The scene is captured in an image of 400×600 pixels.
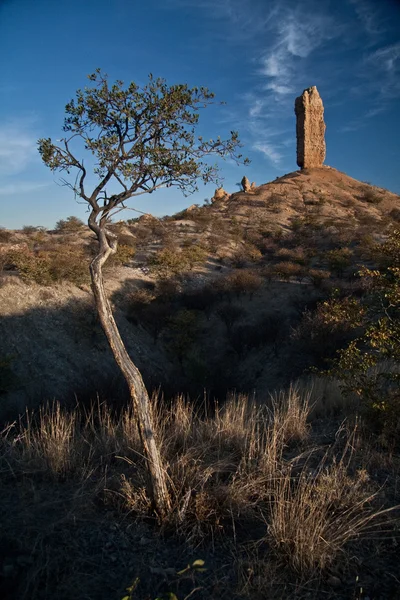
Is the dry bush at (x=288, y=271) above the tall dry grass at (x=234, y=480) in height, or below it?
above

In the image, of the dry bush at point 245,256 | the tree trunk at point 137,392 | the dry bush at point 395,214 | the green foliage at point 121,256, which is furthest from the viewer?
the dry bush at point 395,214

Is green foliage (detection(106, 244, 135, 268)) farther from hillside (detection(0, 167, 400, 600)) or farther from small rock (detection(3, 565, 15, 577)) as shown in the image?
small rock (detection(3, 565, 15, 577))

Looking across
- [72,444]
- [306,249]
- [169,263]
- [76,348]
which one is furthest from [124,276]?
[72,444]

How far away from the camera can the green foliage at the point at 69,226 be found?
27250 millimetres

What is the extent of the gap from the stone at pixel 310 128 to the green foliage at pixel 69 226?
31144 mm

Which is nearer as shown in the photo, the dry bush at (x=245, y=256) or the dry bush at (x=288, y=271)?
the dry bush at (x=288, y=271)

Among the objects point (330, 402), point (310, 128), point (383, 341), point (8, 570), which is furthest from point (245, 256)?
point (310, 128)

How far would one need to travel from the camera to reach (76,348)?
44.8ft

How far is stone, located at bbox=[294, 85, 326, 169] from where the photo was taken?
44.7 metres

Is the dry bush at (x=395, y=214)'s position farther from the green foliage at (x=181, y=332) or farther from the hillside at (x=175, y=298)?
A: the green foliage at (x=181, y=332)

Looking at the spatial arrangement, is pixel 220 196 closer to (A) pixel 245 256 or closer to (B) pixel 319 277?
(A) pixel 245 256

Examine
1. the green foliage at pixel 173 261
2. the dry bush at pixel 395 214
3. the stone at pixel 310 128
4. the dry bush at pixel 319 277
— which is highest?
the stone at pixel 310 128

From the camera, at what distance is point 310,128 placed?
149ft

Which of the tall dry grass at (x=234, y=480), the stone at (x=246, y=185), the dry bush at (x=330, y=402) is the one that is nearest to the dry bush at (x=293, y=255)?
the dry bush at (x=330, y=402)
